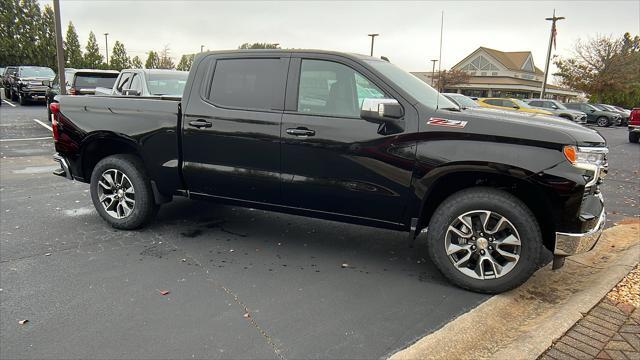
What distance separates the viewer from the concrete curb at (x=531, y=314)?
2771 millimetres

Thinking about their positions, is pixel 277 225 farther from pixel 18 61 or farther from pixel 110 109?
pixel 18 61

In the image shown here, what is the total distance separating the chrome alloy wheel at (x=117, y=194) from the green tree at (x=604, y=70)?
147 feet

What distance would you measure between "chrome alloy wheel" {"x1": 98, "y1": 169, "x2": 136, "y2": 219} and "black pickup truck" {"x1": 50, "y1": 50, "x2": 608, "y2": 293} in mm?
14

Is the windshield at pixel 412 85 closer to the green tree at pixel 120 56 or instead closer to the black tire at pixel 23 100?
the black tire at pixel 23 100

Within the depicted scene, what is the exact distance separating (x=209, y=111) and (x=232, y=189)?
0.80 metres

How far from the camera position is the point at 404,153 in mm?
3730

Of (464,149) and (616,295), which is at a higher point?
(464,149)

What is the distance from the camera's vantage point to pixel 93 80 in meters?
14.2

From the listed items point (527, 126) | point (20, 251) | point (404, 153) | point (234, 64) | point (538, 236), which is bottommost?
point (20, 251)

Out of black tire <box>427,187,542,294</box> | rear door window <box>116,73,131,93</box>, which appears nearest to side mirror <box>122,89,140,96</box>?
rear door window <box>116,73,131,93</box>

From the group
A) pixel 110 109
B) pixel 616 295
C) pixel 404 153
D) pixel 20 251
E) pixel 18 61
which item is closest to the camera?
pixel 616 295

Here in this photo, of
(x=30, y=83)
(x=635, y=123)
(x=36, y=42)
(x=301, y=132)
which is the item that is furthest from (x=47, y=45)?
(x=301, y=132)

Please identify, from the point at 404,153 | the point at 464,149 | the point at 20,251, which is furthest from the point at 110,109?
the point at 464,149

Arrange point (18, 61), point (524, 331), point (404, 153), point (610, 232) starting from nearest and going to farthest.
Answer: point (524, 331) < point (404, 153) < point (610, 232) < point (18, 61)
